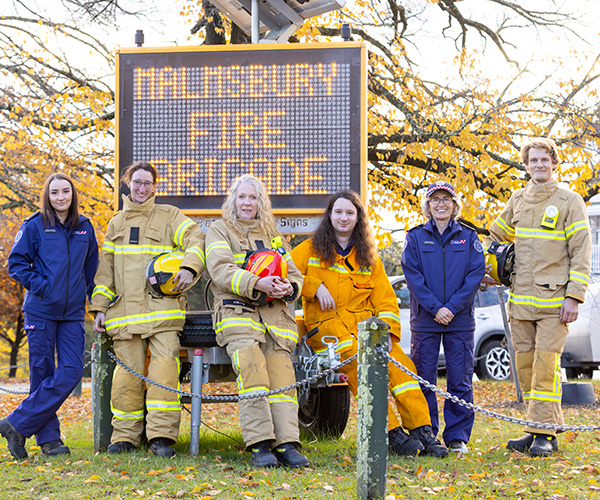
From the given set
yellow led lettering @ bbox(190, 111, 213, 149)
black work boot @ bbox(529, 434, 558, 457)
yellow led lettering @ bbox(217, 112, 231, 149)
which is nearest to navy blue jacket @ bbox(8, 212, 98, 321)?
yellow led lettering @ bbox(190, 111, 213, 149)

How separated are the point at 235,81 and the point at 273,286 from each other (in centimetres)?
245

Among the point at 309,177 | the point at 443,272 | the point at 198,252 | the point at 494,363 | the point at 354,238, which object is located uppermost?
the point at 309,177

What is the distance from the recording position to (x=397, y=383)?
545cm

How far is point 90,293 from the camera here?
18.6 ft

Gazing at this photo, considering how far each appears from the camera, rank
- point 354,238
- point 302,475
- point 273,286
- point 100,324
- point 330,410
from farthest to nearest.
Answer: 1. point 330,410
2. point 354,238
3. point 100,324
4. point 273,286
5. point 302,475

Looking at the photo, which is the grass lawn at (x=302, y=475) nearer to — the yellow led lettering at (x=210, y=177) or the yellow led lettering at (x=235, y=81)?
the yellow led lettering at (x=210, y=177)

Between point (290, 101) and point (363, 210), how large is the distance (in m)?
1.37

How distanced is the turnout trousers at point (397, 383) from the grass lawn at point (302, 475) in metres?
0.31

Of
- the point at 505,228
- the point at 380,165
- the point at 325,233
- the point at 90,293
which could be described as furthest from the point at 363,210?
the point at 380,165

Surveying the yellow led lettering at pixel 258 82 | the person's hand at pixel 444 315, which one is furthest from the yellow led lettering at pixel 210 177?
the person's hand at pixel 444 315

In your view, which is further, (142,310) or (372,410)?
(142,310)

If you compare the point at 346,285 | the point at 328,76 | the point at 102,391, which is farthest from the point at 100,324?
the point at 328,76

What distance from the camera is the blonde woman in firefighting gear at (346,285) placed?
5.56 meters

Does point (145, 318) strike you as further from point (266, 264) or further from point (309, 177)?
point (309, 177)
